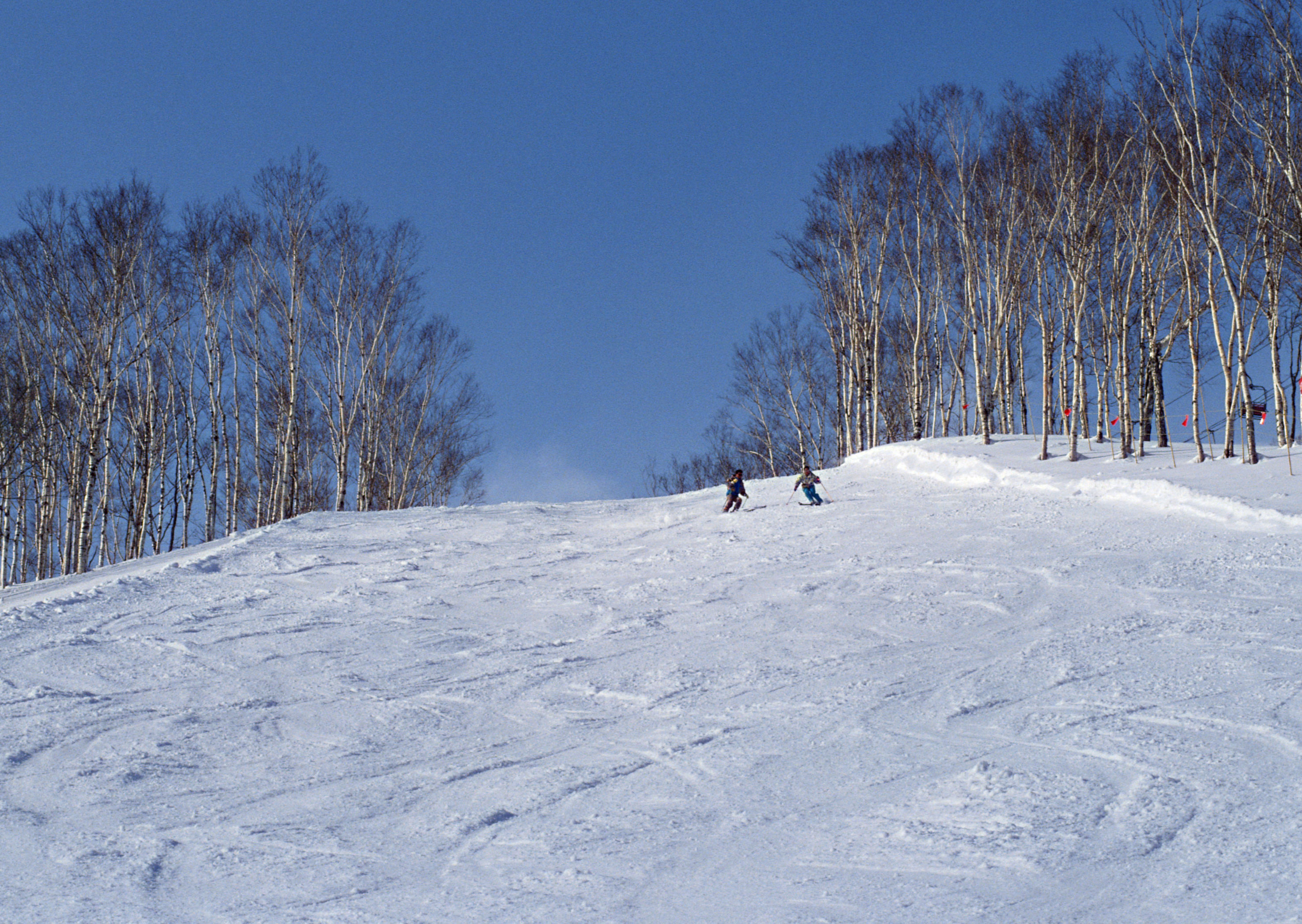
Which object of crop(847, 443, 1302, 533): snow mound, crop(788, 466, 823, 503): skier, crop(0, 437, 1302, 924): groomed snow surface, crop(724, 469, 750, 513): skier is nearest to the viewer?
crop(0, 437, 1302, 924): groomed snow surface

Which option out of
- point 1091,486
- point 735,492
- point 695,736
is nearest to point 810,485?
point 735,492

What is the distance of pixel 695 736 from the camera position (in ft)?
20.4

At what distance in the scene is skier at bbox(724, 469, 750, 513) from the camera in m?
17.6

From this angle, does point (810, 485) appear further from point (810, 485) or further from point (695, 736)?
point (695, 736)

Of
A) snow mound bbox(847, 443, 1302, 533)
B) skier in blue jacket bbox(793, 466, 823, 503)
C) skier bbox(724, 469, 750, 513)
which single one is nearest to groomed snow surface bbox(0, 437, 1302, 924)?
snow mound bbox(847, 443, 1302, 533)

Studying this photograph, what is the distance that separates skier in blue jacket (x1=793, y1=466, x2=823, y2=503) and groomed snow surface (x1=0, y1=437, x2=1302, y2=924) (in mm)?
3907

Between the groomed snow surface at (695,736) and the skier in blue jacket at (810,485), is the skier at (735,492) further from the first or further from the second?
the groomed snow surface at (695,736)

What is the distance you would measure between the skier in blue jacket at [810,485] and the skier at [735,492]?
1214 mm

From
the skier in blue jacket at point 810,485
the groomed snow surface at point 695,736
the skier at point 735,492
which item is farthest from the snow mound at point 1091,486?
the skier at point 735,492

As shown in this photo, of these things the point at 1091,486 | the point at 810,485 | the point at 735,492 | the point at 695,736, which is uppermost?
the point at 810,485

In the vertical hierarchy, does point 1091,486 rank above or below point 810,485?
below

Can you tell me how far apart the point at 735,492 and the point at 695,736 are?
1160cm

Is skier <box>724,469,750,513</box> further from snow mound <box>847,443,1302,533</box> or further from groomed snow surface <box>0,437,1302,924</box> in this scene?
groomed snow surface <box>0,437,1302,924</box>

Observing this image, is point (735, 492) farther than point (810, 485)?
Yes
